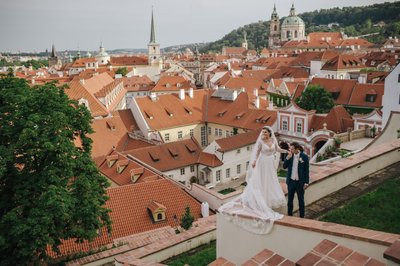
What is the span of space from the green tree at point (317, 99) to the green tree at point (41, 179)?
112ft

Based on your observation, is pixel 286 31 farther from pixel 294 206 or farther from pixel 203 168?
pixel 294 206

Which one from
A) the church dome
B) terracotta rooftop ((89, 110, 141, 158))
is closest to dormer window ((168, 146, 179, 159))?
terracotta rooftop ((89, 110, 141, 158))

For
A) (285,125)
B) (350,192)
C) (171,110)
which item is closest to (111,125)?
(171,110)

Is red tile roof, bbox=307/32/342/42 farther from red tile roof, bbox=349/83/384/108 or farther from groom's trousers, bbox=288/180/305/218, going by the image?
groom's trousers, bbox=288/180/305/218

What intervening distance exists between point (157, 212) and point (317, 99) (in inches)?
1193

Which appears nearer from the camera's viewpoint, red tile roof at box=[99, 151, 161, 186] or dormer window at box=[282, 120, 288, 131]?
red tile roof at box=[99, 151, 161, 186]

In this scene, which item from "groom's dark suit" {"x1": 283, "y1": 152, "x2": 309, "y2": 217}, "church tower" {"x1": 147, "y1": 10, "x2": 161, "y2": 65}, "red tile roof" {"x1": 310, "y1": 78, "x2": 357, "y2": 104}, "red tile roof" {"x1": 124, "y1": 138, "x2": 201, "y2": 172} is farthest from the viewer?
"church tower" {"x1": 147, "y1": 10, "x2": 161, "y2": 65}

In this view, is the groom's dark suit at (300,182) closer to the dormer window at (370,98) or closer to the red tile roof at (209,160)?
the red tile roof at (209,160)

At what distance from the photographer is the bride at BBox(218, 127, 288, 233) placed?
759cm

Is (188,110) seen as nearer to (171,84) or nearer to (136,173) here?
(136,173)

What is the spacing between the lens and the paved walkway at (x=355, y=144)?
26484 millimetres

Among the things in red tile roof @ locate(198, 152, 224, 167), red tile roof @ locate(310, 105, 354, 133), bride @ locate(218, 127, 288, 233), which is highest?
bride @ locate(218, 127, 288, 233)

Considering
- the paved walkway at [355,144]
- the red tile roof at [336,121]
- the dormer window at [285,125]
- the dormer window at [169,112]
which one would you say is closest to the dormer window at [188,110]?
the dormer window at [169,112]

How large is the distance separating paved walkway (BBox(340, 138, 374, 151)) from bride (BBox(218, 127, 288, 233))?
20088 mm
